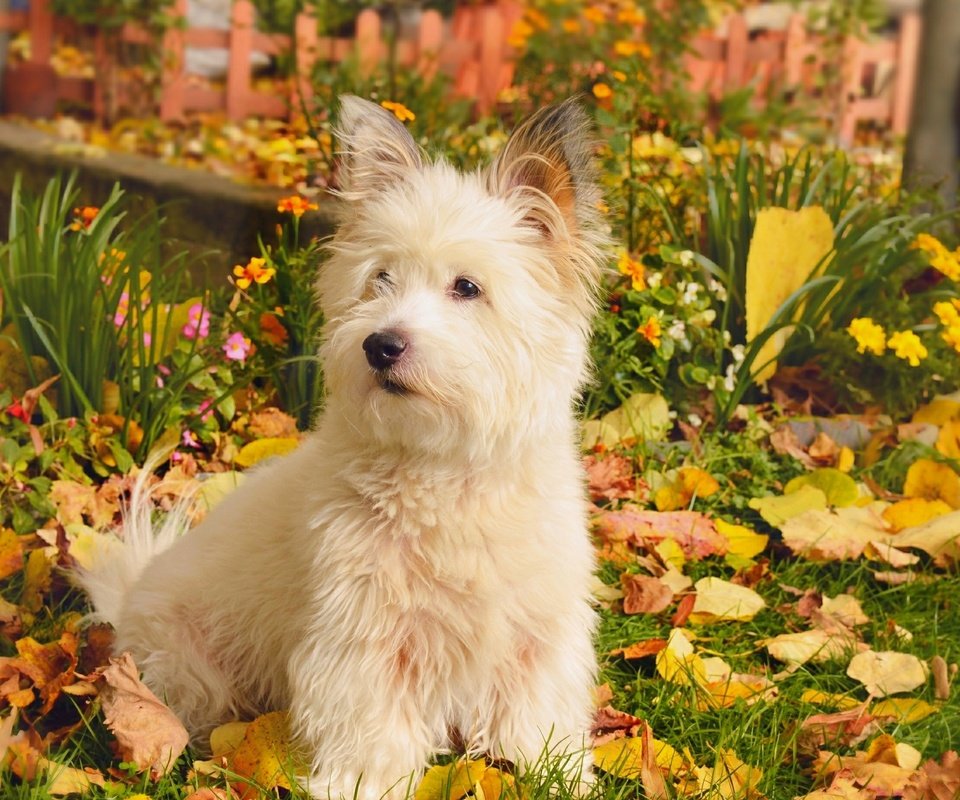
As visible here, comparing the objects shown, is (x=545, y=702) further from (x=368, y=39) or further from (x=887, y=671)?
(x=368, y=39)

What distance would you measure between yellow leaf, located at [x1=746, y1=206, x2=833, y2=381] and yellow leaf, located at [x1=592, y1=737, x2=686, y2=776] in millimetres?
1767

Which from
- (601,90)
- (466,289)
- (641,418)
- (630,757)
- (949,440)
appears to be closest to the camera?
(466,289)

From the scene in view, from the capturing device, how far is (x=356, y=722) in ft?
8.12

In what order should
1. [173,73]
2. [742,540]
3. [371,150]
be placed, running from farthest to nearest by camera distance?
1. [173,73]
2. [742,540]
3. [371,150]

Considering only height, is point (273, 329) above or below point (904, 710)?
above

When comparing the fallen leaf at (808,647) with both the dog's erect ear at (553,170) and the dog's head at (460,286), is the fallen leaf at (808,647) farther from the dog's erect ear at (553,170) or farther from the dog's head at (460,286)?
the dog's erect ear at (553,170)

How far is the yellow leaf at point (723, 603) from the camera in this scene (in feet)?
10.5

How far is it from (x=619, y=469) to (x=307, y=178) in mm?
1878

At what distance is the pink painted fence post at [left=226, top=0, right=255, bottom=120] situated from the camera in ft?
24.5

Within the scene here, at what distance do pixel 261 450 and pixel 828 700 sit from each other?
1.76 m

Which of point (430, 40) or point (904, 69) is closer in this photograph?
point (430, 40)

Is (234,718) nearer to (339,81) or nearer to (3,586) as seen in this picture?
(3,586)

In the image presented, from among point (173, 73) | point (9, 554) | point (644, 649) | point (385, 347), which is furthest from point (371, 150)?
point (173, 73)

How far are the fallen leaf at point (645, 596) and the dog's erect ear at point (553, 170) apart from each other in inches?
46.1
